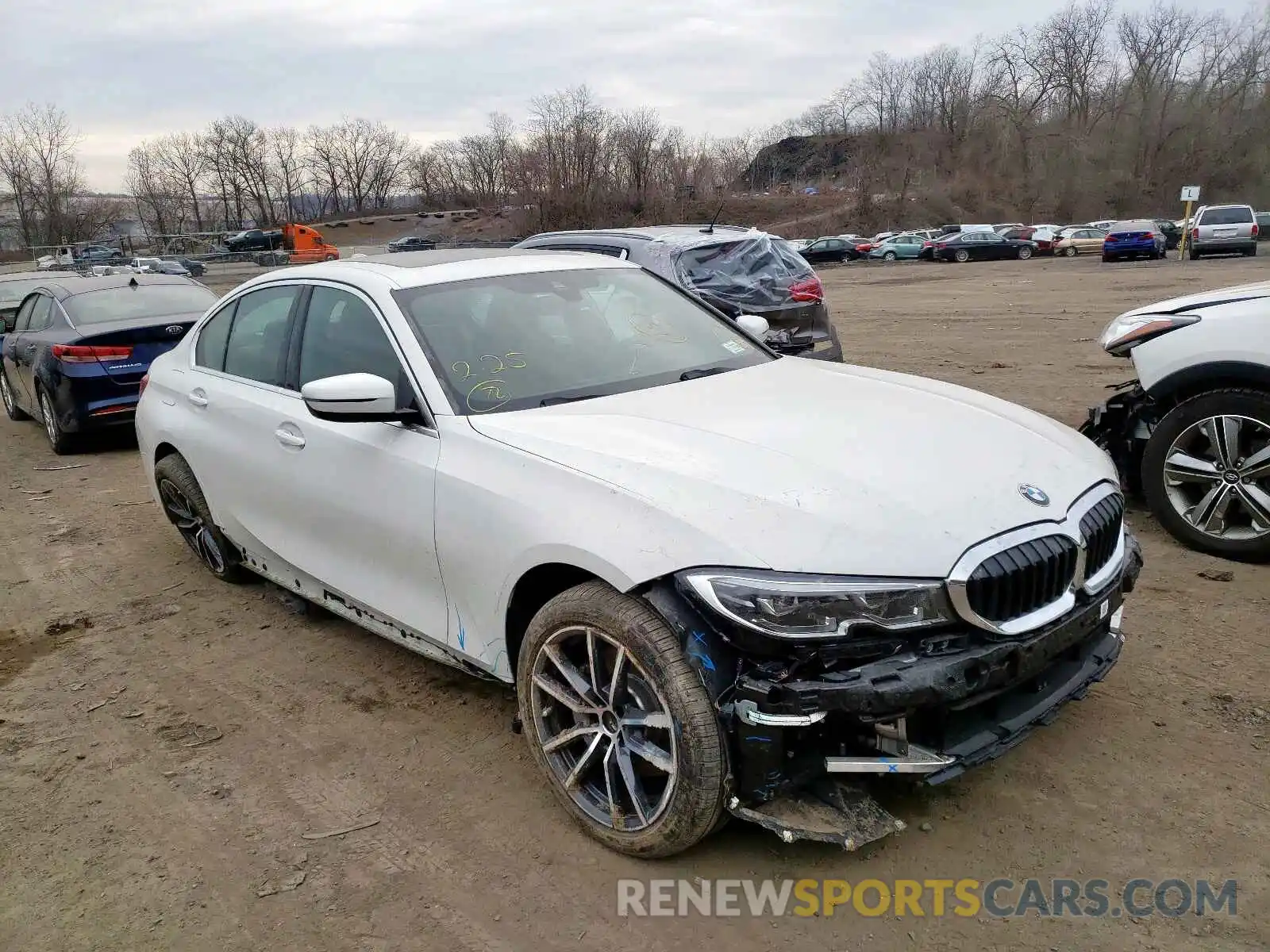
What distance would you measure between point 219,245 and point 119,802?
4553 cm

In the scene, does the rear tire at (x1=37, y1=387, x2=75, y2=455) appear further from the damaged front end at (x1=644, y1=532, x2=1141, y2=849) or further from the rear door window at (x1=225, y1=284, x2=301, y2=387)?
the damaged front end at (x1=644, y1=532, x2=1141, y2=849)

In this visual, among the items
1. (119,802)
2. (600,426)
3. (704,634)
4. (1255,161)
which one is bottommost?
(119,802)

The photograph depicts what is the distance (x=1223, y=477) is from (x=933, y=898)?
3.11 m

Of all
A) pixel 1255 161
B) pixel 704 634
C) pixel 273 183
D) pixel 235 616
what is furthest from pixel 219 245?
pixel 1255 161

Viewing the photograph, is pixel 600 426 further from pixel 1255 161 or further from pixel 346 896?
pixel 1255 161

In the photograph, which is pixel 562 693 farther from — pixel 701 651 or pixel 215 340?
pixel 215 340

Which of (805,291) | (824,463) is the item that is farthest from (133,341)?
(824,463)

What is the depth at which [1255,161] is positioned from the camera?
2356 inches

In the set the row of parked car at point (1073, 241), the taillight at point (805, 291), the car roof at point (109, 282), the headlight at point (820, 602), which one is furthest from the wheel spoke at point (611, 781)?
the row of parked car at point (1073, 241)

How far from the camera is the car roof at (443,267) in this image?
3816 mm

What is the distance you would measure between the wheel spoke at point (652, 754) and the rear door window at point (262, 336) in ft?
7.88

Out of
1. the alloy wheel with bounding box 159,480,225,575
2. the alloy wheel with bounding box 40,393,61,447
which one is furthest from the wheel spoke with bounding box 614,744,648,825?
the alloy wheel with bounding box 40,393,61,447

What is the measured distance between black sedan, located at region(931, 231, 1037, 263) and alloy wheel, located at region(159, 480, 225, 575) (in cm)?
3876

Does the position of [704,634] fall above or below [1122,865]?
above
